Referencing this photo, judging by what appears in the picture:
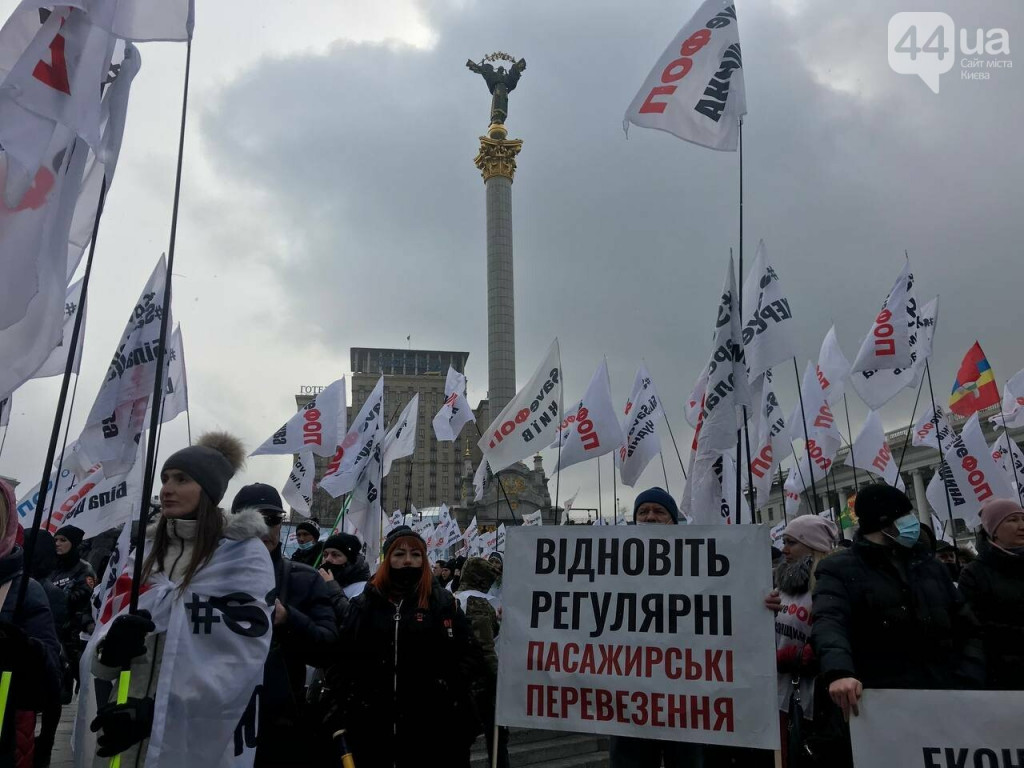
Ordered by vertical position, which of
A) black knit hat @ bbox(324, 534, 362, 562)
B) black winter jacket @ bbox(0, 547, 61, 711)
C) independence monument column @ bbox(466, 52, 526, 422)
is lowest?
black winter jacket @ bbox(0, 547, 61, 711)

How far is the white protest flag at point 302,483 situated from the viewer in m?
13.0

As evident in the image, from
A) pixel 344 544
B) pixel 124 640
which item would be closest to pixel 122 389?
pixel 344 544

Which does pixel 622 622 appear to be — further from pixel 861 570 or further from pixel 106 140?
pixel 106 140

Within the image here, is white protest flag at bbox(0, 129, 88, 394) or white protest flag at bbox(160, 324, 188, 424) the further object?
white protest flag at bbox(160, 324, 188, 424)

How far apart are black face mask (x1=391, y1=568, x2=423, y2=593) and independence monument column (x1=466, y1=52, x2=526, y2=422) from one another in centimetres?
4531

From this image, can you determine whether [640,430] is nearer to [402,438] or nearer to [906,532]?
[402,438]

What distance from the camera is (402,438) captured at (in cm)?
1488

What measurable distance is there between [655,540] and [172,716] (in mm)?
2369

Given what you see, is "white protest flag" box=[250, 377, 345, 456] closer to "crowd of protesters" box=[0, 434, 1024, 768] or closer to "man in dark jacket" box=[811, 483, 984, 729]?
"crowd of protesters" box=[0, 434, 1024, 768]

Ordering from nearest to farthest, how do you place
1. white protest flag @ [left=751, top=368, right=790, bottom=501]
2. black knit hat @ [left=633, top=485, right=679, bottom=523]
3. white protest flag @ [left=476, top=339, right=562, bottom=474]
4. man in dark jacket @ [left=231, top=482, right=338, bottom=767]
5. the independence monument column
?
1. man in dark jacket @ [left=231, top=482, right=338, bottom=767]
2. black knit hat @ [left=633, top=485, right=679, bottom=523]
3. white protest flag @ [left=476, top=339, right=562, bottom=474]
4. white protest flag @ [left=751, top=368, right=790, bottom=501]
5. the independence monument column

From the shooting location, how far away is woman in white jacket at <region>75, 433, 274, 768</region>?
254 cm

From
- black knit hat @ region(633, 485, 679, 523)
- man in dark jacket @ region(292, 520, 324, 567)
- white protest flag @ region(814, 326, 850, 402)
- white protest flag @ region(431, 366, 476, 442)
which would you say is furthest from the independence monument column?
black knit hat @ region(633, 485, 679, 523)

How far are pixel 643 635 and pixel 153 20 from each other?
3.54 m

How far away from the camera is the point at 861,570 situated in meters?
3.72
